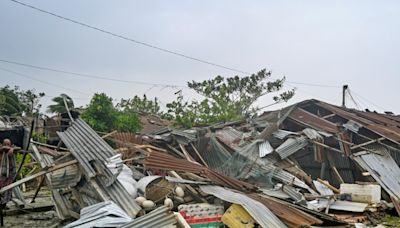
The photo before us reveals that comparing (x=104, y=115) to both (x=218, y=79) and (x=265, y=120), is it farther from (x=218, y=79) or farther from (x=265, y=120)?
(x=218, y=79)

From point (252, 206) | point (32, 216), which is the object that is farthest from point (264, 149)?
point (32, 216)

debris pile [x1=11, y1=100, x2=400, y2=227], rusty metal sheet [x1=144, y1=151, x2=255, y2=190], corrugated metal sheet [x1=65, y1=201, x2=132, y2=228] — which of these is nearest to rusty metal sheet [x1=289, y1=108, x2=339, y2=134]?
debris pile [x1=11, y1=100, x2=400, y2=227]

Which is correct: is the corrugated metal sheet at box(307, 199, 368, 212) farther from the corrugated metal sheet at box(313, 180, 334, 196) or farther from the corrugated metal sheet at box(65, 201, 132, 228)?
the corrugated metal sheet at box(65, 201, 132, 228)

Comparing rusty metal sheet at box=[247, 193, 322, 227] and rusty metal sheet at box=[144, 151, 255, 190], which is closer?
rusty metal sheet at box=[247, 193, 322, 227]

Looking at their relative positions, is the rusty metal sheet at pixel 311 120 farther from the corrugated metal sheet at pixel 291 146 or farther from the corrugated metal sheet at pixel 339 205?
the corrugated metal sheet at pixel 339 205

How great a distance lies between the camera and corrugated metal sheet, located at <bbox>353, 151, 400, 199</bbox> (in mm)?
9930

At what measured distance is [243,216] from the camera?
5859 millimetres

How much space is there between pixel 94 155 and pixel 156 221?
240 centimetres

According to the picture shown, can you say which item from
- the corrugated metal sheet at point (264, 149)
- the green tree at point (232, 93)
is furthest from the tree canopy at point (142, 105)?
the corrugated metal sheet at point (264, 149)

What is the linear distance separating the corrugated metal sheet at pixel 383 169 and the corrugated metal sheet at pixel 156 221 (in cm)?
718

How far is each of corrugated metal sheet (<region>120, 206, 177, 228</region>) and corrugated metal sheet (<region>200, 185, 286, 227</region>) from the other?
1502 millimetres

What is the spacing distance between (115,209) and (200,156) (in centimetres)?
671

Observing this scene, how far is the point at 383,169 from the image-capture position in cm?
1062

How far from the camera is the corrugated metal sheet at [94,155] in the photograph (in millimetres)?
5730
